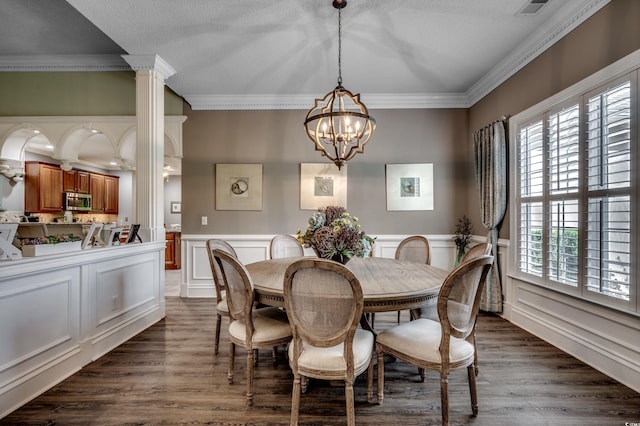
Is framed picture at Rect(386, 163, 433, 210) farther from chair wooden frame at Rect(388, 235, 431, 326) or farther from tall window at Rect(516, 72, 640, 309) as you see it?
tall window at Rect(516, 72, 640, 309)

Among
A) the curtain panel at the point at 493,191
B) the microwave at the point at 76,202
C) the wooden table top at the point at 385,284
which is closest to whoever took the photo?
the wooden table top at the point at 385,284

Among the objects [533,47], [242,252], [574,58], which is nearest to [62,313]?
[242,252]

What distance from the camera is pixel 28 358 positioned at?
Answer: 1.95m

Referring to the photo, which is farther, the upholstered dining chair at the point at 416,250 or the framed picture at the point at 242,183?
the framed picture at the point at 242,183

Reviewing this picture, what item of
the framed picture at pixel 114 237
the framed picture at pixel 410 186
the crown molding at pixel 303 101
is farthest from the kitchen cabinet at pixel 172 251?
the framed picture at pixel 410 186

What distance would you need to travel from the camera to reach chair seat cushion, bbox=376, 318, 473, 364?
168 centimetres

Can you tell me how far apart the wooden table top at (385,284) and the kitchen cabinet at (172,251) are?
17.0ft

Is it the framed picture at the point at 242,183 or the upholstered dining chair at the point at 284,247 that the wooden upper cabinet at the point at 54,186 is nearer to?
the framed picture at the point at 242,183

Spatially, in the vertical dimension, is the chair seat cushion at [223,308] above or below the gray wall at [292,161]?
below

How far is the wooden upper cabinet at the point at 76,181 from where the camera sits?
268 inches

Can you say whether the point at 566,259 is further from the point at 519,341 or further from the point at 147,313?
the point at 147,313

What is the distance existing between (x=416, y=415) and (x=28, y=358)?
2.54 metres

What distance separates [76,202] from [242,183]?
518cm

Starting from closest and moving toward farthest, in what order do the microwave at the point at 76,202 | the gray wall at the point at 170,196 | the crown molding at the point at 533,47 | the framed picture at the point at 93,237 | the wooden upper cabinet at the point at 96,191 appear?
the crown molding at the point at 533,47 < the framed picture at the point at 93,237 < the microwave at the point at 76,202 < the wooden upper cabinet at the point at 96,191 < the gray wall at the point at 170,196
